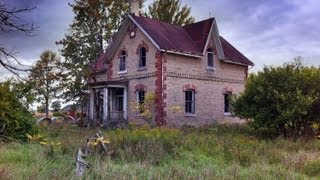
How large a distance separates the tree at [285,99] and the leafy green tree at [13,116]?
11.3 meters

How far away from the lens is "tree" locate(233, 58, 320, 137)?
73.8 feet

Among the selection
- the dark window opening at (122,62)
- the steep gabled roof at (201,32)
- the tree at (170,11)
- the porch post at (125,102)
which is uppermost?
the tree at (170,11)

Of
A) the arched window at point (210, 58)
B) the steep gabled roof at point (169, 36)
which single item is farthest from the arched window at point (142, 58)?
the arched window at point (210, 58)

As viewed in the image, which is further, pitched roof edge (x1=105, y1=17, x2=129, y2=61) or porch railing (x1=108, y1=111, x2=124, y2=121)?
pitched roof edge (x1=105, y1=17, x2=129, y2=61)

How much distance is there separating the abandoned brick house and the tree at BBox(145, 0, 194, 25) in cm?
1431

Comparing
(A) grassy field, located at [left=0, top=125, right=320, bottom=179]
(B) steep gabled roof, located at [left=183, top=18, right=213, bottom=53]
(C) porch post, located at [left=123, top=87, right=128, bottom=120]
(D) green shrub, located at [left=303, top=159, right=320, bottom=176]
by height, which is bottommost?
(D) green shrub, located at [left=303, top=159, right=320, bottom=176]

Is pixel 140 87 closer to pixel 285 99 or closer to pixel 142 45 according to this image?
pixel 142 45

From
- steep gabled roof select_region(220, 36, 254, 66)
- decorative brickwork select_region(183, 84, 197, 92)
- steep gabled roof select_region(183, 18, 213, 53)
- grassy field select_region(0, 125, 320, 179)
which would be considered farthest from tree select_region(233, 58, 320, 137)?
steep gabled roof select_region(220, 36, 254, 66)

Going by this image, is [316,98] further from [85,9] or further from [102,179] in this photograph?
[85,9]

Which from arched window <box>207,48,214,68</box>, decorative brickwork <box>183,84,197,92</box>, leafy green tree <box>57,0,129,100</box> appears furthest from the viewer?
leafy green tree <box>57,0,129,100</box>

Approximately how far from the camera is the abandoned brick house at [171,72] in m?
30.3

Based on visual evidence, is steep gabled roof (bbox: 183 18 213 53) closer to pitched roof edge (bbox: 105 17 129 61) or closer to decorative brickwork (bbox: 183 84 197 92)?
decorative brickwork (bbox: 183 84 197 92)

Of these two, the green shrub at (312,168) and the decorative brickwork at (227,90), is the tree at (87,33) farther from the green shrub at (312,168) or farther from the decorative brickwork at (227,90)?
the green shrub at (312,168)

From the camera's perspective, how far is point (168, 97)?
3025 centimetres
